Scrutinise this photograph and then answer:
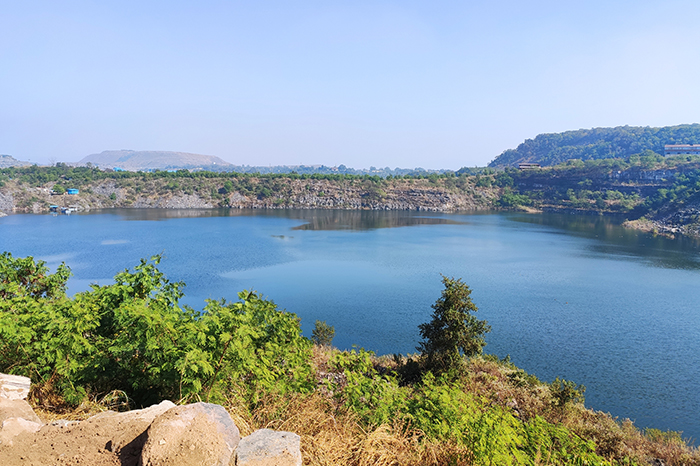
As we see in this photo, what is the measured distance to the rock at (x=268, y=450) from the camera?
3.42 meters

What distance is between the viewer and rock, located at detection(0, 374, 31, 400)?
445 centimetres

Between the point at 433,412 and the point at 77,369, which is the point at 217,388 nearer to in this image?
the point at 77,369

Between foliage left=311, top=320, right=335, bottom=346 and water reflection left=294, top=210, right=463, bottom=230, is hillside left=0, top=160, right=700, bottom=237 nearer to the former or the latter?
water reflection left=294, top=210, right=463, bottom=230

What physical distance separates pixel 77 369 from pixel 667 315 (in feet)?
112

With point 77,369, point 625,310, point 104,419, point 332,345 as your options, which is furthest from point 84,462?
point 625,310

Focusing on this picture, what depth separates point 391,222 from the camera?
82438mm

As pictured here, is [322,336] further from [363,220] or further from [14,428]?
[363,220]

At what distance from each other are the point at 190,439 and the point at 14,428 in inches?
68.5

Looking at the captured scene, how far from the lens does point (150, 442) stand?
3.32m

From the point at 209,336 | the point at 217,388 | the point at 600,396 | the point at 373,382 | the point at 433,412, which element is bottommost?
the point at 600,396

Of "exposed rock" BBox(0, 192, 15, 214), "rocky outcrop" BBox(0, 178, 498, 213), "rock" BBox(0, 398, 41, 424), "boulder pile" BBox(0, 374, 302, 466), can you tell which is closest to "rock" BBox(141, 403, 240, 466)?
"boulder pile" BBox(0, 374, 302, 466)

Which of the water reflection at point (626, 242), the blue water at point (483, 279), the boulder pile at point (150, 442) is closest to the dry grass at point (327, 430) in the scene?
the boulder pile at point (150, 442)

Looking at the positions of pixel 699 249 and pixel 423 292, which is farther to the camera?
pixel 699 249

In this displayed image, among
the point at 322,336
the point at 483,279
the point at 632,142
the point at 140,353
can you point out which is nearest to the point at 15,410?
the point at 140,353
